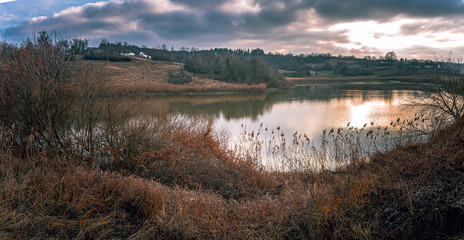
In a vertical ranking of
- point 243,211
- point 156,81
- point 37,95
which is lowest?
point 243,211

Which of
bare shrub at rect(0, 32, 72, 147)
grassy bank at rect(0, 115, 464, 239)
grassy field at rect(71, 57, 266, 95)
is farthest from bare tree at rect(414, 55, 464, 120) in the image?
grassy field at rect(71, 57, 266, 95)

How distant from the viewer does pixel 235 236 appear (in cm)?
356

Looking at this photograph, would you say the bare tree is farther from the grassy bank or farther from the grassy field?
the grassy field

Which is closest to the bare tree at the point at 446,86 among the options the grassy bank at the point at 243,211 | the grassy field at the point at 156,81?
the grassy bank at the point at 243,211

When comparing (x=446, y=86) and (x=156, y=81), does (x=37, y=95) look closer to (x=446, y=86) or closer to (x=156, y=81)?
(x=446, y=86)

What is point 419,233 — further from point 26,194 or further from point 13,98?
point 13,98

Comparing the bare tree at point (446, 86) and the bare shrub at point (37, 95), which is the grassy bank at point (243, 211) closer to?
the bare shrub at point (37, 95)

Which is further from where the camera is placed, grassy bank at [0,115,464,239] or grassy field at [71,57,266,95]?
grassy field at [71,57,266,95]

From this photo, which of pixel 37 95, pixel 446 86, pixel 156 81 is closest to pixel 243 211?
pixel 37 95

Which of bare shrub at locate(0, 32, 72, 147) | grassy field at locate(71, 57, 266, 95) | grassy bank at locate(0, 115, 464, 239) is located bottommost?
grassy bank at locate(0, 115, 464, 239)

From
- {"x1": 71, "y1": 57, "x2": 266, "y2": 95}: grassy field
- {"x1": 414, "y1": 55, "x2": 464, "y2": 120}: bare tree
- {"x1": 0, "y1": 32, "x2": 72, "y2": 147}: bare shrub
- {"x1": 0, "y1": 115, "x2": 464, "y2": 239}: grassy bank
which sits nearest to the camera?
{"x1": 0, "y1": 115, "x2": 464, "y2": 239}: grassy bank

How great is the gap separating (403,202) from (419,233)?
45 cm

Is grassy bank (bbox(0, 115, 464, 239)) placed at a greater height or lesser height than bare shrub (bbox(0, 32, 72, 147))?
lesser

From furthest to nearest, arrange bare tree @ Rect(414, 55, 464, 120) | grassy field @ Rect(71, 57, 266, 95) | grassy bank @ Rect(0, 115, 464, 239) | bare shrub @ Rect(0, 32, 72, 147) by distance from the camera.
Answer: grassy field @ Rect(71, 57, 266, 95) < bare tree @ Rect(414, 55, 464, 120) < bare shrub @ Rect(0, 32, 72, 147) < grassy bank @ Rect(0, 115, 464, 239)
